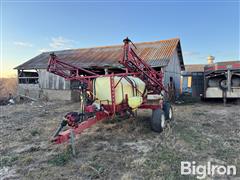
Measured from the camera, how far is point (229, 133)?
5824 mm

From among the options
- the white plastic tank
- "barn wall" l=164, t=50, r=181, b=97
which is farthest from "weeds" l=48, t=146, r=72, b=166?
"barn wall" l=164, t=50, r=181, b=97

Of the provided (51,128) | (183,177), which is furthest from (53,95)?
(183,177)

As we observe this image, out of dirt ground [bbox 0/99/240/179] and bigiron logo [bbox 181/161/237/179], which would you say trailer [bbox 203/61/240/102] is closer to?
dirt ground [bbox 0/99/240/179]

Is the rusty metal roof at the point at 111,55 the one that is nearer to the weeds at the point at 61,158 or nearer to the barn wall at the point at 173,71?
the barn wall at the point at 173,71

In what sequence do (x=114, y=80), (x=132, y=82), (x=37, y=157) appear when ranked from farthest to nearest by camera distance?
(x=132, y=82), (x=114, y=80), (x=37, y=157)

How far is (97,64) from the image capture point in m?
14.8

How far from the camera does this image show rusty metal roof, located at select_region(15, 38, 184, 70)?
13.7 m

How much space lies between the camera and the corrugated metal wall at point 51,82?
620 inches

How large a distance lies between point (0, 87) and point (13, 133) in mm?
16515

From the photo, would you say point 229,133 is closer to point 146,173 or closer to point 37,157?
point 146,173

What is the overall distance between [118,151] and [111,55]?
12.5m

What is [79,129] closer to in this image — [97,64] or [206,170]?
[206,170]

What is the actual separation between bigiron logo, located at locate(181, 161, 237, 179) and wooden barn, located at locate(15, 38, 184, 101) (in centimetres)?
923

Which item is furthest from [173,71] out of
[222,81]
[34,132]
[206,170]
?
[206,170]
